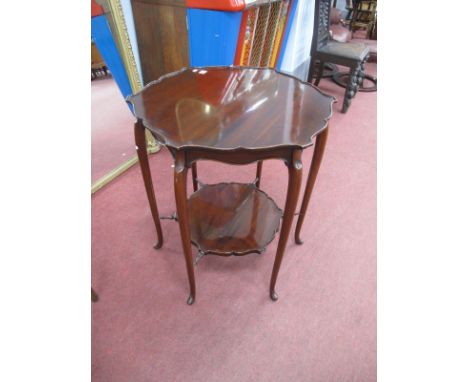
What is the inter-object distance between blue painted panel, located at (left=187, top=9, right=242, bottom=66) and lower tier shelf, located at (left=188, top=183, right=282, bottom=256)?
0.77m

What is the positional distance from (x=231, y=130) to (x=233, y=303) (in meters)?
0.74

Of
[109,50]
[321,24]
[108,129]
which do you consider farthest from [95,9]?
[321,24]

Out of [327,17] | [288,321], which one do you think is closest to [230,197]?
[288,321]

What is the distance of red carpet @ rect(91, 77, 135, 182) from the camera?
5.65 ft

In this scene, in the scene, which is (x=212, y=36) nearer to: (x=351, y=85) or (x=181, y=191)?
(x=181, y=191)

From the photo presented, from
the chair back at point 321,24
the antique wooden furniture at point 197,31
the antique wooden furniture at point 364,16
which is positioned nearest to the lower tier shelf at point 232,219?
the antique wooden furniture at point 197,31

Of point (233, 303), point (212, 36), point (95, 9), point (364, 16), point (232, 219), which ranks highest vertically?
point (95, 9)

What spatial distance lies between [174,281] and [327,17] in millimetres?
2513

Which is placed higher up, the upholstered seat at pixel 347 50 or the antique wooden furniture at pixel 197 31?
the antique wooden furniture at pixel 197 31

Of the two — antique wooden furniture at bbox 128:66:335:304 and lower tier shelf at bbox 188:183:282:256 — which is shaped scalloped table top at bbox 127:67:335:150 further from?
lower tier shelf at bbox 188:183:282:256

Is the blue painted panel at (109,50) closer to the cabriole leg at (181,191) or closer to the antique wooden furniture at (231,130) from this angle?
the antique wooden furniture at (231,130)

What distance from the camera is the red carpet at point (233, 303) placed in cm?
104

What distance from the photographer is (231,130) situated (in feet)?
2.77

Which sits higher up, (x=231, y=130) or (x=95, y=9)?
(x=95, y=9)
